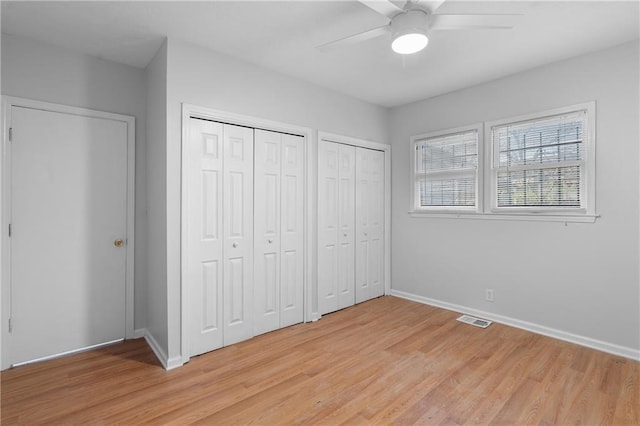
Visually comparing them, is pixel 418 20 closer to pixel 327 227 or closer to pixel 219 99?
pixel 219 99

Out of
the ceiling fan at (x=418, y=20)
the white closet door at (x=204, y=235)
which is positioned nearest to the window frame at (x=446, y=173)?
the ceiling fan at (x=418, y=20)

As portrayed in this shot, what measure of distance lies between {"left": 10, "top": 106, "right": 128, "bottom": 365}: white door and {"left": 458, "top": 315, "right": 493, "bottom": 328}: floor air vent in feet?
11.5

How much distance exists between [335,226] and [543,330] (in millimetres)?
2346

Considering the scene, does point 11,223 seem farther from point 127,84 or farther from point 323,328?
point 323,328

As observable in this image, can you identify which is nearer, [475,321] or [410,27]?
[410,27]

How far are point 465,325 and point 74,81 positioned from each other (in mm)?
4393

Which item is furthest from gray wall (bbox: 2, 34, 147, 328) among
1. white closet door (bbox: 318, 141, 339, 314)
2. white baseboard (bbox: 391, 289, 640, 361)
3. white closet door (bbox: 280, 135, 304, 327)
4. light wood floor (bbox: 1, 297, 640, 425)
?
white baseboard (bbox: 391, 289, 640, 361)

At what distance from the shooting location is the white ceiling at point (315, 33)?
2.21m

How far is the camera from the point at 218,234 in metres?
2.86

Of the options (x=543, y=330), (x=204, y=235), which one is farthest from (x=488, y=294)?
(x=204, y=235)

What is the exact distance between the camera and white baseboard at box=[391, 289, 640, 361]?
2731 mm

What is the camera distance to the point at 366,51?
2855 millimetres

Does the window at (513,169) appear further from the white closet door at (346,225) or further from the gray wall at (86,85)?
the gray wall at (86,85)

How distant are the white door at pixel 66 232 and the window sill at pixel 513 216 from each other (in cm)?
341
